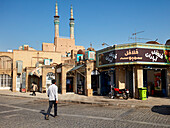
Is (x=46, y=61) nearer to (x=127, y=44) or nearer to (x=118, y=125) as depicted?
(x=127, y=44)

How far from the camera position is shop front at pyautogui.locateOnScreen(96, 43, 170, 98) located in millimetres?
16641

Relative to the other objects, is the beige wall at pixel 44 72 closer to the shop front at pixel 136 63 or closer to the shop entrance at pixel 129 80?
the shop front at pixel 136 63

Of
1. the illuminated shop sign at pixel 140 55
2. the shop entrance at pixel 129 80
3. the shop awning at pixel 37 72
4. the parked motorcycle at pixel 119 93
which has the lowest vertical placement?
the parked motorcycle at pixel 119 93

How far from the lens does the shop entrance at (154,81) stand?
726 inches

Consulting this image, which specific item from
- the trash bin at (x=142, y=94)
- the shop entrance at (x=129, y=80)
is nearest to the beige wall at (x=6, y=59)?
the shop entrance at (x=129, y=80)

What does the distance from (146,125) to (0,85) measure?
34.2 meters

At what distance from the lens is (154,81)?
20578mm

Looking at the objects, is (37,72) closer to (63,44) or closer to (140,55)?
(140,55)

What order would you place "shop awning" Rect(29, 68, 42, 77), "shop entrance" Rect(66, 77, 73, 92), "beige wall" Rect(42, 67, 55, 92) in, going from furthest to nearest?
"shop awning" Rect(29, 68, 42, 77), "beige wall" Rect(42, 67, 55, 92), "shop entrance" Rect(66, 77, 73, 92)

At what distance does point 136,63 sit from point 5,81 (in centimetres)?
2848

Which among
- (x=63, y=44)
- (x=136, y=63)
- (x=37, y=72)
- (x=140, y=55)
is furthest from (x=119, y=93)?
(x=63, y=44)

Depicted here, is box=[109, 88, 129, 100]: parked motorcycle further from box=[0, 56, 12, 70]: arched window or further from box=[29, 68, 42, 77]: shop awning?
box=[0, 56, 12, 70]: arched window

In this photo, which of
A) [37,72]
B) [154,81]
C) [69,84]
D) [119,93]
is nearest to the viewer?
[119,93]

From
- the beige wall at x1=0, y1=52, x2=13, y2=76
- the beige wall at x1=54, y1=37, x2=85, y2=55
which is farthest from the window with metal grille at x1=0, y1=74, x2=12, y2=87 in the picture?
the beige wall at x1=54, y1=37, x2=85, y2=55
